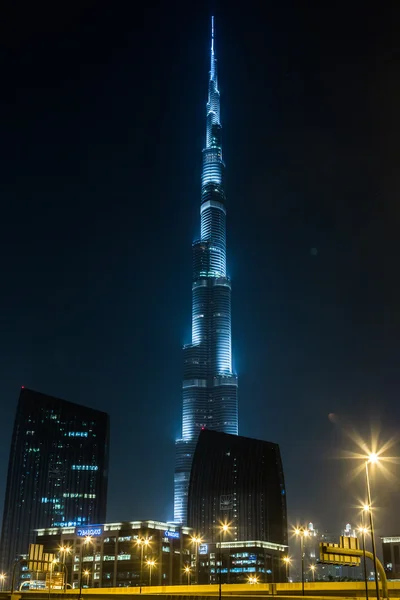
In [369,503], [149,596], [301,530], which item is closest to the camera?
[369,503]

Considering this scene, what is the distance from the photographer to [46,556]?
100062mm

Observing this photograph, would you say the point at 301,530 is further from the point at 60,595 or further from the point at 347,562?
the point at 347,562

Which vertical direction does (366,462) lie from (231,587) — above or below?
above

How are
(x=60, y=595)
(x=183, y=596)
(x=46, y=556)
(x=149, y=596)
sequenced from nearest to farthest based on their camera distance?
(x=183, y=596) < (x=149, y=596) < (x=60, y=595) < (x=46, y=556)

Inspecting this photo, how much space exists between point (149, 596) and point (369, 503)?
3357cm

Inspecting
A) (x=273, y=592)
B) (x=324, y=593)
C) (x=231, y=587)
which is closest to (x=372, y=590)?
(x=324, y=593)

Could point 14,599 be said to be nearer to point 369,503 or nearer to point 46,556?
point 46,556

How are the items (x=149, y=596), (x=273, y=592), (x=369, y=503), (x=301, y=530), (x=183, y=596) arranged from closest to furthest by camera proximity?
1. (x=369, y=503)
2. (x=183, y=596)
3. (x=149, y=596)
4. (x=273, y=592)
5. (x=301, y=530)

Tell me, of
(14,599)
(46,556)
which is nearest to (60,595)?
(46,556)

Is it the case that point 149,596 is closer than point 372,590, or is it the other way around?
point 149,596

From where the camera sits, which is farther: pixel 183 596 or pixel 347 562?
pixel 183 596

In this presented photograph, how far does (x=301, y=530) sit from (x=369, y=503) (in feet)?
187

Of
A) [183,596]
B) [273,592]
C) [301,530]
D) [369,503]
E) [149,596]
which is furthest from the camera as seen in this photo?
[301,530]

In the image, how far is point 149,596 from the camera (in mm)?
78625
